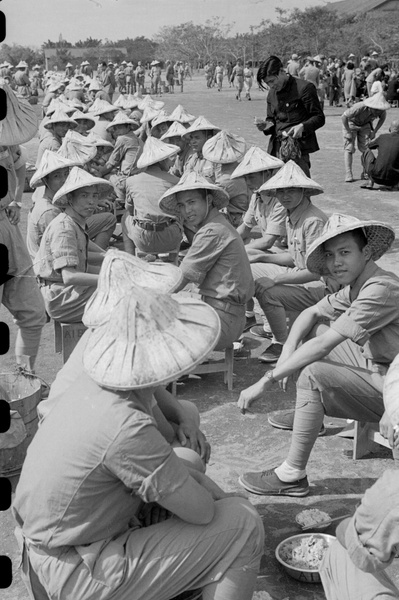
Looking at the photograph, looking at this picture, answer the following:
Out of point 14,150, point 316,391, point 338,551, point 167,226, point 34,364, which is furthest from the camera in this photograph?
point 167,226

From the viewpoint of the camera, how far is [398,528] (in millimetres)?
2238

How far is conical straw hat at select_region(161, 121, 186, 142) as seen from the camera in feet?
31.5

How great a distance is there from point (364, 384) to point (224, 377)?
187 centimetres

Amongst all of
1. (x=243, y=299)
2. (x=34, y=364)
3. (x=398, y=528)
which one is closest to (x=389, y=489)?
(x=398, y=528)

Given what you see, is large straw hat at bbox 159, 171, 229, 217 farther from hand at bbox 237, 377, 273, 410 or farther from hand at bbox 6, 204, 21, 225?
hand at bbox 237, 377, 273, 410

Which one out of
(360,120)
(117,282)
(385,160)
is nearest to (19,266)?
(117,282)

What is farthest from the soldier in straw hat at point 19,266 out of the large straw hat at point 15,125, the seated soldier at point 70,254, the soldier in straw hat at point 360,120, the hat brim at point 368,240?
the soldier in straw hat at point 360,120

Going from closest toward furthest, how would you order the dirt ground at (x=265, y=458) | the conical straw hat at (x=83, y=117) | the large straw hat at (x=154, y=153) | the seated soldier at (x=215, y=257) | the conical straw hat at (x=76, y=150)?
the dirt ground at (x=265, y=458), the seated soldier at (x=215, y=257), the conical straw hat at (x=76, y=150), the large straw hat at (x=154, y=153), the conical straw hat at (x=83, y=117)

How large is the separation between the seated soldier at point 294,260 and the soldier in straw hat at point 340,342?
62.0 inches

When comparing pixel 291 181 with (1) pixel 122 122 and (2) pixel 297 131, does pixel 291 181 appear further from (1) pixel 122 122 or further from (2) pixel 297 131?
(1) pixel 122 122

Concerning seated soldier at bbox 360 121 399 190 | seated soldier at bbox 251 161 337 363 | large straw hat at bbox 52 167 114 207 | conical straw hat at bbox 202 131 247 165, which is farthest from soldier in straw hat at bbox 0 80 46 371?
seated soldier at bbox 360 121 399 190

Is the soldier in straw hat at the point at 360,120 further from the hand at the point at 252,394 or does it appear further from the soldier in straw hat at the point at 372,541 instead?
the soldier in straw hat at the point at 372,541

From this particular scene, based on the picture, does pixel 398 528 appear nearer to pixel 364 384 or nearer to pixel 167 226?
pixel 364 384

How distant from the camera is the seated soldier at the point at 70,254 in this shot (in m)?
5.43
